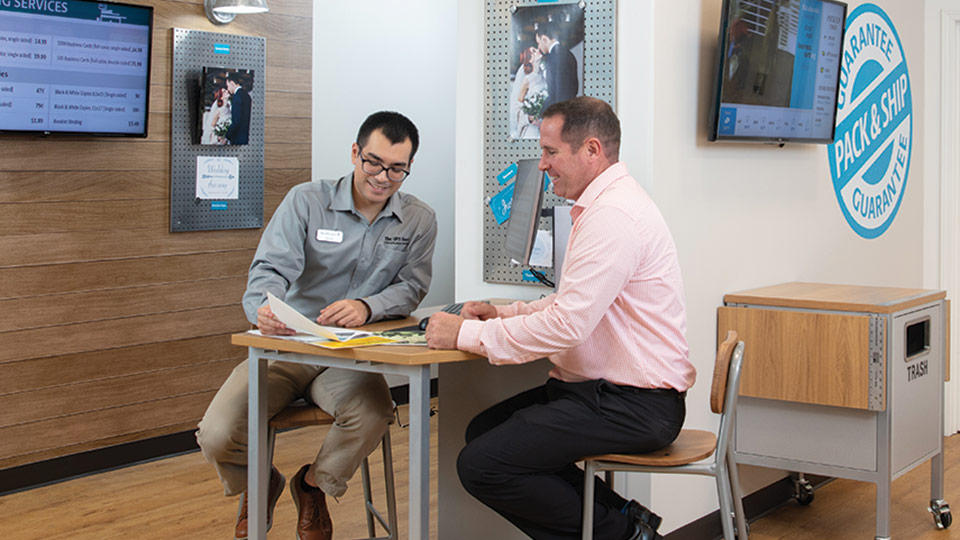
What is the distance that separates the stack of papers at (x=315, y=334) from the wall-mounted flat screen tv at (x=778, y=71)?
1462 mm

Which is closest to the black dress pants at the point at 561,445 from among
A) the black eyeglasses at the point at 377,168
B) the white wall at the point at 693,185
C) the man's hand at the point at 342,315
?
the man's hand at the point at 342,315

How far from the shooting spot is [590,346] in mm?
2424

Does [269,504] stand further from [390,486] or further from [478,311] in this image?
[478,311]

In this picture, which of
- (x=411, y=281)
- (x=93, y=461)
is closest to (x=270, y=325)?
(x=411, y=281)

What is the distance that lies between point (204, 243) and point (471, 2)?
1.84 meters

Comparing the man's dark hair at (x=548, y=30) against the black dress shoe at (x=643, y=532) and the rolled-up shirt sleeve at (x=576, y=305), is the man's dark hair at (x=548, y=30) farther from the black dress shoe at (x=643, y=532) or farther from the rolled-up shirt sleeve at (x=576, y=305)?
the black dress shoe at (x=643, y=532)

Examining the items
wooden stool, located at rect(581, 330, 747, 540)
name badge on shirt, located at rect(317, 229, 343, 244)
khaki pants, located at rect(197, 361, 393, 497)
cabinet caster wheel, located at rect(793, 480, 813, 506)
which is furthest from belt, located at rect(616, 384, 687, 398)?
cabinet caster wheel, located at rect(793, 480, 813, 506)

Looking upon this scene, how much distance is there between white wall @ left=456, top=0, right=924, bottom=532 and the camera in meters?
3.08

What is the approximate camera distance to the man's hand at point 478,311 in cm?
266

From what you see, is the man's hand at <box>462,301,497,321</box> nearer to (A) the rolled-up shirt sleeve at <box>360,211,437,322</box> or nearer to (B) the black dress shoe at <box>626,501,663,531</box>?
(A) the rolled-up shirt sleeve at <box>360,211,437,322</box>

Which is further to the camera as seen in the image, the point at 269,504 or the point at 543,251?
the point at 543,251

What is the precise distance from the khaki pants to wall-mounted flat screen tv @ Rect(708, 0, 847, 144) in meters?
1.43

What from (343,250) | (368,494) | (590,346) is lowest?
(368,494)

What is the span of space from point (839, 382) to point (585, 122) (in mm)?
1399
